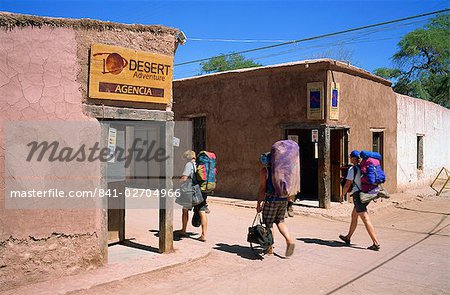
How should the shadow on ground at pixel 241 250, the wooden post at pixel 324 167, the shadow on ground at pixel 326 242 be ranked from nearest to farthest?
the shadow on ground at pixel 241 250, the shadow on ground at pixel 326 242, the wooden post at pixel 324 167

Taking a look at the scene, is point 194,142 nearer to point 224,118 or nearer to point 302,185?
point 224,118

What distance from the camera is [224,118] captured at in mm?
13086

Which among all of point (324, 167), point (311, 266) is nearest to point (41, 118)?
point (311, 266)

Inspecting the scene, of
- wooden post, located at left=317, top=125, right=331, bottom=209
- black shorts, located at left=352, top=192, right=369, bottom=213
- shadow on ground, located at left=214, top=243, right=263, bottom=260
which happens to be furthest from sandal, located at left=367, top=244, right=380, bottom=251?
wooden post, located at left=317, top=125, right=331, bottom=209

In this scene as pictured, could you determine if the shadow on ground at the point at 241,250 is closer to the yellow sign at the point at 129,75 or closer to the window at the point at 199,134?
the yellow sign at the point at 129,75

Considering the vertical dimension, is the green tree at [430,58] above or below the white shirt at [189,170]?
above

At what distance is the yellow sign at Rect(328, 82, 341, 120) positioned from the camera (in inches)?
432

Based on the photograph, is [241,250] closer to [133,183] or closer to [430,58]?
[133,183]

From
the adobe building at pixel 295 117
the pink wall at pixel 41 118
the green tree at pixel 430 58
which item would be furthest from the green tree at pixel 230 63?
the pink wall at pixel 41 118

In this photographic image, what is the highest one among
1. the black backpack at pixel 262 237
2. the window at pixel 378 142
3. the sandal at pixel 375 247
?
the window at pixel 378 142

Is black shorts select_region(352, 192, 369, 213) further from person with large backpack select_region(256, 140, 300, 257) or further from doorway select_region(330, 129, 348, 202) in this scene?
doorway select_region(330, 129, 348, 202)

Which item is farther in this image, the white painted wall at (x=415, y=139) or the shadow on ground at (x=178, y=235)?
the white painted wall at (x=415, y=139)

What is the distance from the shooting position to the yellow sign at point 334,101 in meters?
11.0

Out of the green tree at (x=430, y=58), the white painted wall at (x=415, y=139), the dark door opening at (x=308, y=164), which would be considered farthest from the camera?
the green tree at (x=430, y=58)
